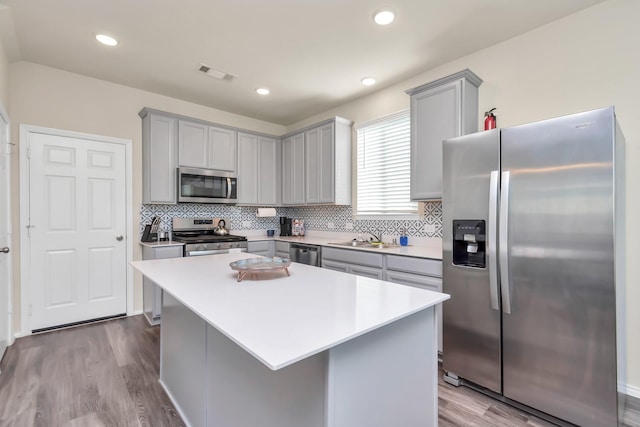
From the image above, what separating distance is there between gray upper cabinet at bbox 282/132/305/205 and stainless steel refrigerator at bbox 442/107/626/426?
2518mm

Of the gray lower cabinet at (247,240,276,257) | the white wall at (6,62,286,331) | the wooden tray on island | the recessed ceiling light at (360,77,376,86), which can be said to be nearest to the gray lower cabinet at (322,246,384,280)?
the gray lower cabinet at (247,240,276,257)

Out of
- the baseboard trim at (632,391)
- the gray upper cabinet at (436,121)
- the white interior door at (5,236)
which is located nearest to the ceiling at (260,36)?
the gray upper cabinet at (436,121)

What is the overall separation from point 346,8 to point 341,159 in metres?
1.92

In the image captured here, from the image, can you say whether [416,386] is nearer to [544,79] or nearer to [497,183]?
[497,183]

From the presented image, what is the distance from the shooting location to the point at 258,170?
4.58 meters

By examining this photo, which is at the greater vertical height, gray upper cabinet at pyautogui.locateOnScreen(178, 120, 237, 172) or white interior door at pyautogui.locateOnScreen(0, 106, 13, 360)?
gray upper cabinet at pyautogui.locateOnScreen(178, 120, 237, 172)

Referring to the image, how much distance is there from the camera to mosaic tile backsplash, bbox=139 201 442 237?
10.7 feet

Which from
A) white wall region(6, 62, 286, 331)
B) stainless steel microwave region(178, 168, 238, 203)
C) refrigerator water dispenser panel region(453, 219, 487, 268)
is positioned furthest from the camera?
stainless steel microwave region(178, 168, 238, 203)

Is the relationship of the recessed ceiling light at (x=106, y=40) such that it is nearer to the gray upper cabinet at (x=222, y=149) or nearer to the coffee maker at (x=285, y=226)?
the gray upper cabinet at (x=222, y=149)

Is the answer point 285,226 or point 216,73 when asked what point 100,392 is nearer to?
point 216,73

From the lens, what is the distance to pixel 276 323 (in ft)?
3.39

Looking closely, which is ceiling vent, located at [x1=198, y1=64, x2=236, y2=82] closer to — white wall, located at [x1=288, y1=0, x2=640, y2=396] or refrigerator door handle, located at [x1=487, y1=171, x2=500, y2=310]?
white wall, located at [x1=288, y1=0, x2=640, y2=396]

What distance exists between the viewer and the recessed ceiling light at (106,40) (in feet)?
8.64

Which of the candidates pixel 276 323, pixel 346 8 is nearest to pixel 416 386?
pixel 276 323
